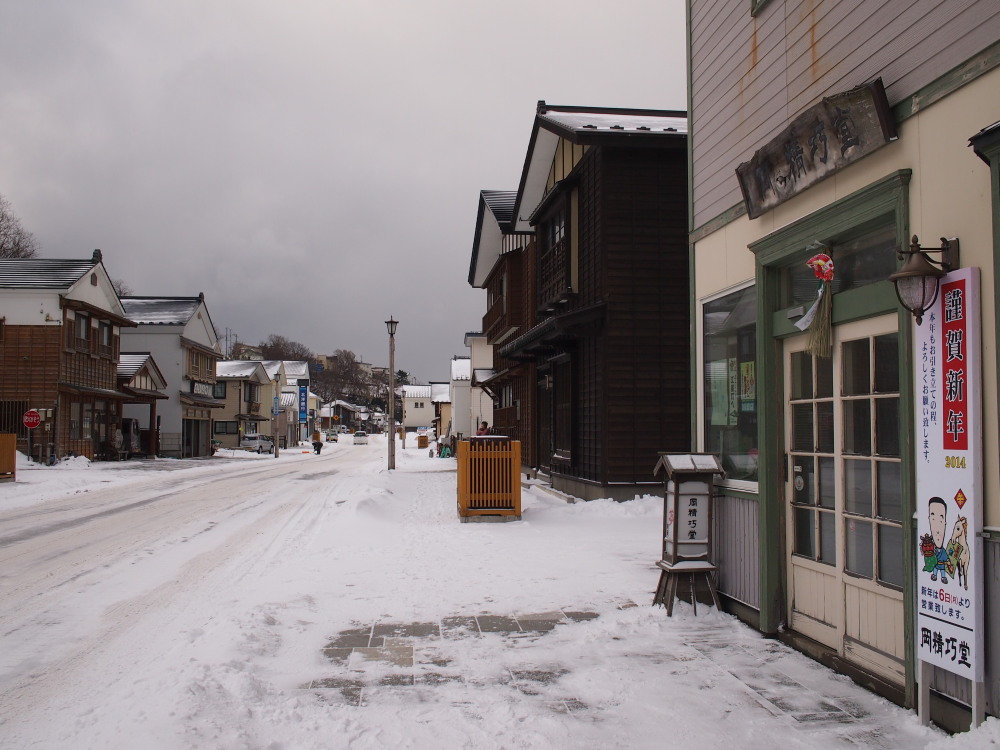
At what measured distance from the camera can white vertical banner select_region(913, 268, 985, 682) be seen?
369 centimetres

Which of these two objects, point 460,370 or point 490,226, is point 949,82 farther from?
point 460,370

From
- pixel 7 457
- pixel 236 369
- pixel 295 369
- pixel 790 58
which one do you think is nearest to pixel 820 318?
pixel 790 58

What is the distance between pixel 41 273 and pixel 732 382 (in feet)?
107

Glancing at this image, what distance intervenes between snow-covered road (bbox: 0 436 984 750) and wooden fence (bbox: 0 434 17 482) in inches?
491

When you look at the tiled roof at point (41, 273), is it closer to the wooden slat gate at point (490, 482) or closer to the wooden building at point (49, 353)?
the wooden building at point (49, 353)

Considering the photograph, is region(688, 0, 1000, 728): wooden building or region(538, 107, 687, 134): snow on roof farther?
region(538, 107, 687, 134): snow on roof

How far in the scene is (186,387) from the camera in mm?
44312

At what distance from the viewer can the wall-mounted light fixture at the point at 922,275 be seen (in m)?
3.89

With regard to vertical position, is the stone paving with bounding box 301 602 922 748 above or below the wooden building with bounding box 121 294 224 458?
below

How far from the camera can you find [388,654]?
18.1 feet

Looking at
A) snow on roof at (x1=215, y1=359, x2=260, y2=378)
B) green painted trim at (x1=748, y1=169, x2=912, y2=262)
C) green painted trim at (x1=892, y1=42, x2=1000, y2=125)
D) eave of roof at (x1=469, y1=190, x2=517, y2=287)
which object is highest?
eave of roof at (x1=469, y1=190, x2=517, y2=287)

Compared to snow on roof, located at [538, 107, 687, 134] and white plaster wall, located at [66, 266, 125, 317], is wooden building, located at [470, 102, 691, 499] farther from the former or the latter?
white plaster wall, located at [66, 266, 125, 317]

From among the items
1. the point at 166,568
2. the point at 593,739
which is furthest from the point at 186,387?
the point at 593,739

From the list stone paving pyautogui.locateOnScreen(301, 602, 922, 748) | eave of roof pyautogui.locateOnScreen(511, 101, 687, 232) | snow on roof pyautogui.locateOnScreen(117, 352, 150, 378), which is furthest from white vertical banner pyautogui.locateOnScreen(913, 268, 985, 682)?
snow on roof pyautogui.locateOnScreen(117, 352, 150, 378)
